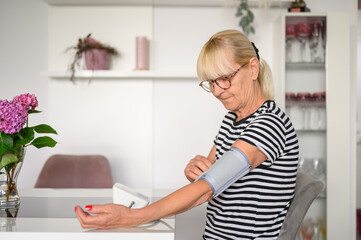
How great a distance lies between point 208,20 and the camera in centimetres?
328

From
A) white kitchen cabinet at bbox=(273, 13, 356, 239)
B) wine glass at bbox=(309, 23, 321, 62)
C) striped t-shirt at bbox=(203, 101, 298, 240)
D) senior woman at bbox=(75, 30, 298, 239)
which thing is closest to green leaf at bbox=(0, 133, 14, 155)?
senior woman at bbox=(75, 30, 298, 239)

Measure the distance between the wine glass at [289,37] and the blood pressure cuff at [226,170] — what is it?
6.95 feet

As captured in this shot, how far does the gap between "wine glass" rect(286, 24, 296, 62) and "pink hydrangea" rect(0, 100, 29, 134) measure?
2.21 metres

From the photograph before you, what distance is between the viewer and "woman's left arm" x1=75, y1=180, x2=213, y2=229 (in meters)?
1.04

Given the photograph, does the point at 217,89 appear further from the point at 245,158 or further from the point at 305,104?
the point at 305,104

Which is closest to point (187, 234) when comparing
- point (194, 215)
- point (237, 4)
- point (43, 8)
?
point (194, 215)

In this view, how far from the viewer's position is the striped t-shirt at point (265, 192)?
4.10 feet

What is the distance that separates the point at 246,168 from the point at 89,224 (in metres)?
0.44

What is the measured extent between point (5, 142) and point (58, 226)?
376 mm

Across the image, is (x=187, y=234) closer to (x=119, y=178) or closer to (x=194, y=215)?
(x=194, y=215)

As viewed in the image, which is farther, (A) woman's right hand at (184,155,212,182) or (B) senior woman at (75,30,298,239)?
(A) woman's right hand at (184,155,212,182)

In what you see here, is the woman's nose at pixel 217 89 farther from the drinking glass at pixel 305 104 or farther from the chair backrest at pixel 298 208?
the drinking glass at pixel 305 104

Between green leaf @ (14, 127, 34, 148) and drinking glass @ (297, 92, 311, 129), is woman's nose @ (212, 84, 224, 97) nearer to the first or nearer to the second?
green leaf @ (14, 127, 34, 148)

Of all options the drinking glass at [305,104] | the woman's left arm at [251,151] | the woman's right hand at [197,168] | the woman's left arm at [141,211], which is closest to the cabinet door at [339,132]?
the drinking glass at [305,104]
